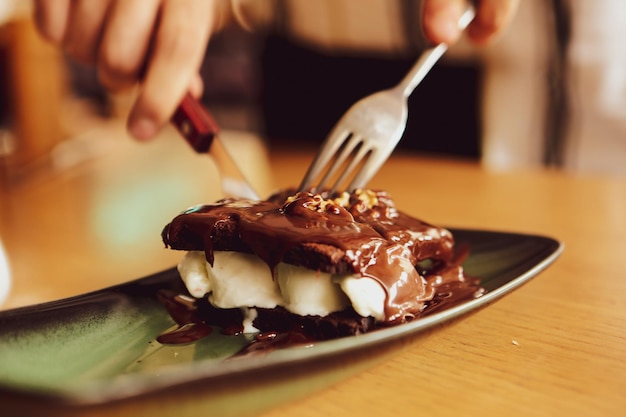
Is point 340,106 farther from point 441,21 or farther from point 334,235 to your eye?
point 334,235

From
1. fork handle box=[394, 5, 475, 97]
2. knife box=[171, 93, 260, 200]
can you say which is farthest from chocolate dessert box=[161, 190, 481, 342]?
knife box=[171, 93, 260, 200]

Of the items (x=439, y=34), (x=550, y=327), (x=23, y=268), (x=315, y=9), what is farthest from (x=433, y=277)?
(x=315, y=9)

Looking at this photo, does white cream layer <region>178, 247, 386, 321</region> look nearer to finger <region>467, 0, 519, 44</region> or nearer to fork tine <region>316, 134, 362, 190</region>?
fork tine <region>316, 134, 362, 190</region>

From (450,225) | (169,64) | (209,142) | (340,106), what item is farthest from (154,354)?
(340,106)

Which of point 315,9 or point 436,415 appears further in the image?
point 315,9

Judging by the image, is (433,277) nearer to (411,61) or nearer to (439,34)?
(439,34)
